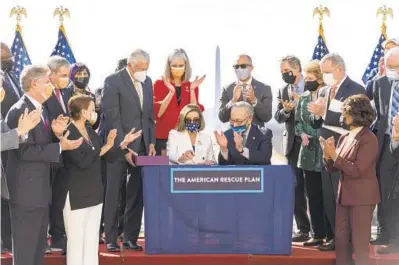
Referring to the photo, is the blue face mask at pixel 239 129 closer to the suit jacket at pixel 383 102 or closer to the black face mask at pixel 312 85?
the black face mask at pixel 312 85

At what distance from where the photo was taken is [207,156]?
6.20 m

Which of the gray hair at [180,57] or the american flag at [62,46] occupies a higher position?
the american flag at [62,46]

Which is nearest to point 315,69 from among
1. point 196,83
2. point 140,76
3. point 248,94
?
point 248,94

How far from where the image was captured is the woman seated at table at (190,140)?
6.15 meters

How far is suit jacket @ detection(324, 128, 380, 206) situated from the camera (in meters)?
5.36

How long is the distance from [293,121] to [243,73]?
0.63m

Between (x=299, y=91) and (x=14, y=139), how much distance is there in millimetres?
2863

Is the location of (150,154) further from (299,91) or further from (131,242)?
(299,91)

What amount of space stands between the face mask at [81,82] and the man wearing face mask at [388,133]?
2.52 meters

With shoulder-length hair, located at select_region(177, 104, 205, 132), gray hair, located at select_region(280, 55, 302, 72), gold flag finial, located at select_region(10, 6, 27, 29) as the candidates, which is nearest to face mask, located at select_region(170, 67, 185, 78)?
shoulder-length hair, located at select_region(177, 104, 205, 132)

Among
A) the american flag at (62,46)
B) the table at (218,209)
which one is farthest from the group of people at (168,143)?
the american flag at (62,46)

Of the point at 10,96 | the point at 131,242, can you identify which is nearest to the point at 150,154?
the point at 131,242

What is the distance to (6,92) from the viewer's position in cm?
613

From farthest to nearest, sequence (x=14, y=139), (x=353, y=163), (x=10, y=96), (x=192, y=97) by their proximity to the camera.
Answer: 1. (x=192, y=97)
2. (x=10, y=96)
3. (x=353, y=163)
4. (x=14, y=139)
